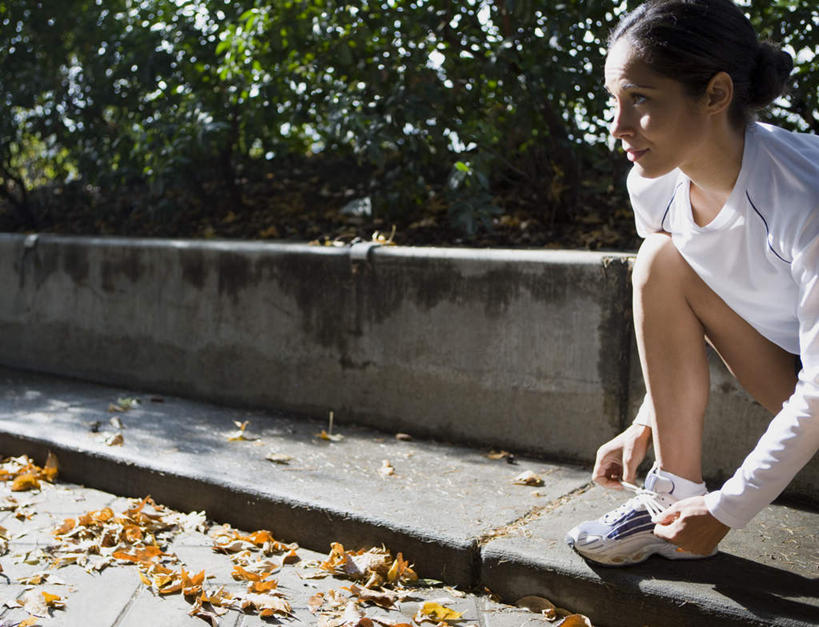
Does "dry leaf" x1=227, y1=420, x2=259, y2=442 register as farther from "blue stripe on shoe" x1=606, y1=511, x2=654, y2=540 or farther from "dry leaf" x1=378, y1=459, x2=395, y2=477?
"blue stripe on shoe" x1=606, y1=511, x2=654, y2=540

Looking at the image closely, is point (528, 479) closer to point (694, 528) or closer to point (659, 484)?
point (659, 484)

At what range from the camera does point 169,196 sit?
541cm

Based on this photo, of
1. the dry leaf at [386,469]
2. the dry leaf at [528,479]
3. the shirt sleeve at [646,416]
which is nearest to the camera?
the shirt sleeve at [646,416]

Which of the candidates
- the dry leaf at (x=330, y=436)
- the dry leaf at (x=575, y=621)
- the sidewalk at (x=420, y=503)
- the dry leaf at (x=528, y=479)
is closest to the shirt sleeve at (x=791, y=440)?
the sidewalk at (x=420, y=503)

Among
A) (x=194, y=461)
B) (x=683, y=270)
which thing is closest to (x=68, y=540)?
(x=194, y=461)

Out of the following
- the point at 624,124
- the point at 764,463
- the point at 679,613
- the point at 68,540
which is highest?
the point at 624,124

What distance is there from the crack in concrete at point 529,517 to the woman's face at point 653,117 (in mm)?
1126

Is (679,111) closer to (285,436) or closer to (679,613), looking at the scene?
(679,613)

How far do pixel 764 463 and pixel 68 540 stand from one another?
82.8 inches

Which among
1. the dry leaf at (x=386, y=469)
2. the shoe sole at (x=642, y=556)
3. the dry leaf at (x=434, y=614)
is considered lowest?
the dry leaf at (x=434, y=614)

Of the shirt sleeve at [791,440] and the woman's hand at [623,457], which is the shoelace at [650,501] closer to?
the woman's hand at [623,457]

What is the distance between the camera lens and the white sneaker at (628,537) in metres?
2.31

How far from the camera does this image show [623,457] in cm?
231

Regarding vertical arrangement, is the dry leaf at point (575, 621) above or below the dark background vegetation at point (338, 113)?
below
